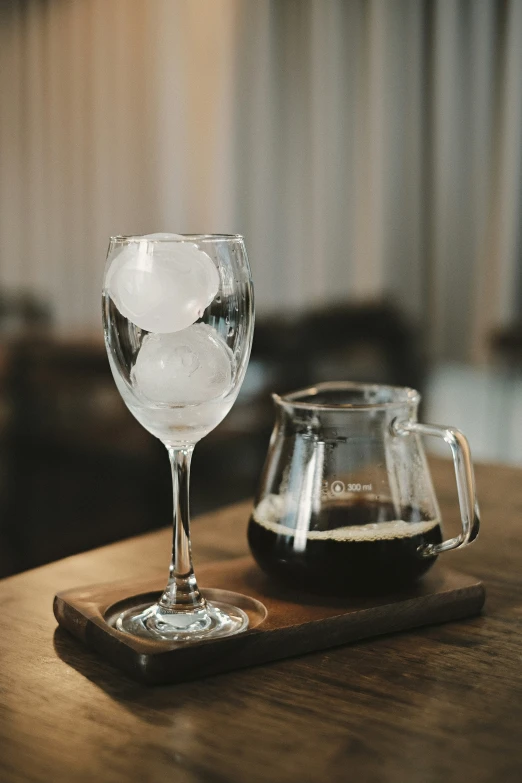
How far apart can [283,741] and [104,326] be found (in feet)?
0.76

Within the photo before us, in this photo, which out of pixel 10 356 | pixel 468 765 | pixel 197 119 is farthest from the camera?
pixel 197 119

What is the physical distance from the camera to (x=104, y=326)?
508 mm

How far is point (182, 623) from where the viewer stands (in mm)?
511

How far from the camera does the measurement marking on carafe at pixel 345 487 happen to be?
547 millimetres

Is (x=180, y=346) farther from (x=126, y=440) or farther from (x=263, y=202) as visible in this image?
(x=263, y=202)

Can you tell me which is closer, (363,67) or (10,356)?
(10,356)

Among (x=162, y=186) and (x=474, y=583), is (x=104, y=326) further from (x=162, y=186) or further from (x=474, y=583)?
(x=162, y=186)

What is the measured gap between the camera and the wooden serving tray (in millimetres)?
470

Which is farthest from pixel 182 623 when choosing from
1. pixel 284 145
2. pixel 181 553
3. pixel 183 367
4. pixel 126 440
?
pixel 284 145

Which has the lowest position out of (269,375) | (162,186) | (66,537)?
(66,537)

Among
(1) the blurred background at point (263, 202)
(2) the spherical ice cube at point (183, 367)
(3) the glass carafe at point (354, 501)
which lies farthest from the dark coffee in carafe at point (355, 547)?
(1) the blurred background at point (263, 202)

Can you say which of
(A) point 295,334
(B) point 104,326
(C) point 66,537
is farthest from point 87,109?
(B) point 104,326

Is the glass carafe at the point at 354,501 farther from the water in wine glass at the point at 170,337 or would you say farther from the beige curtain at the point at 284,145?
the beige curtain at the point at 284,145

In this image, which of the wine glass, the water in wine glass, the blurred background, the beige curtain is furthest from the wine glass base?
the beige curtain
